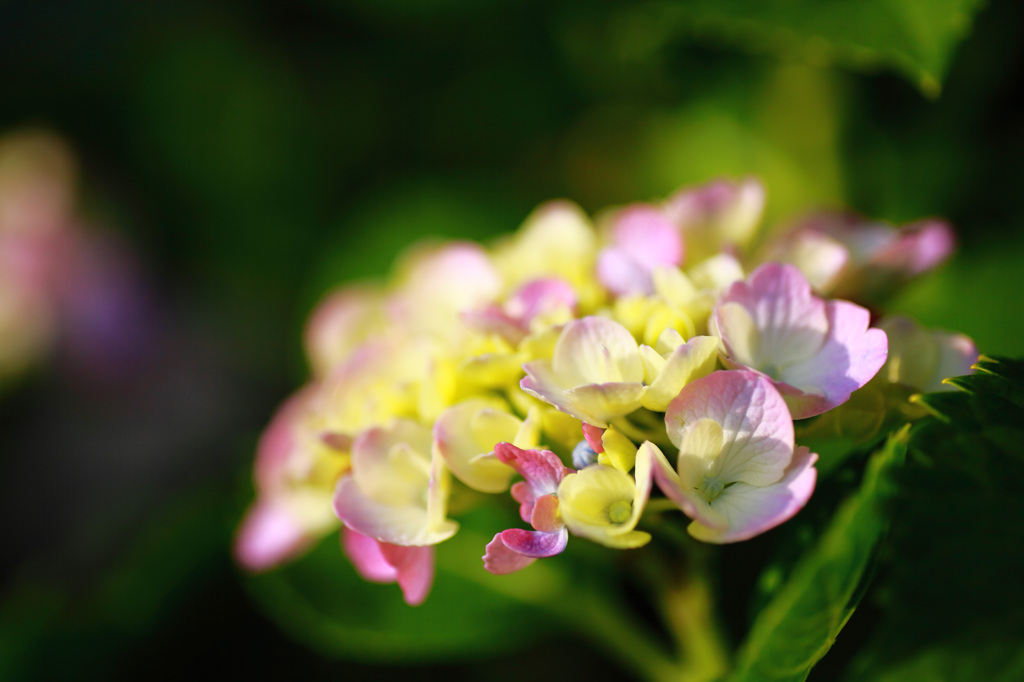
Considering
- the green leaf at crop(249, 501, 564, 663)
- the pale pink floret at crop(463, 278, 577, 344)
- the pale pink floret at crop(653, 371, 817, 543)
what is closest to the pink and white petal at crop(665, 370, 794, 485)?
the pale pink floret at crop(653, 371, 817, 543)

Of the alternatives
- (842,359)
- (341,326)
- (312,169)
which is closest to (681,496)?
(842,359)

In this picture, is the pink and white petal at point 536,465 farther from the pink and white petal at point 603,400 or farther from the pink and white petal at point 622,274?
the pink and white petal at point 622,274

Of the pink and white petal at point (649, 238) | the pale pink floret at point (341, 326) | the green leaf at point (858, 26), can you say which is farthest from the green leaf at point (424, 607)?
the green leaf at point (858, 26)

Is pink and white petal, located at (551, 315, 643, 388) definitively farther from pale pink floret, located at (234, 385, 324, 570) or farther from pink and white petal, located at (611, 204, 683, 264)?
pale pink floret, located at (234, 385, 324, 570)

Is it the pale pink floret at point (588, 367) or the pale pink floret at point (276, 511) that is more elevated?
the pale pink floret at point (588, 367)

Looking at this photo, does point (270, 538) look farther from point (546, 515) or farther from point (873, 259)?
point (873, 259)

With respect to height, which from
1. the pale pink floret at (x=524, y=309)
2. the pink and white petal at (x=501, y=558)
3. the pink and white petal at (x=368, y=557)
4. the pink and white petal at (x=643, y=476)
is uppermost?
the pale pink floret at (x=524, y=309)

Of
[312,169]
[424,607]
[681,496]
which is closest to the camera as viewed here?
[681,496]
